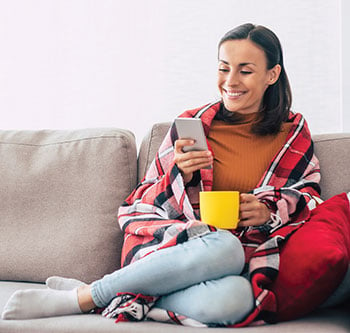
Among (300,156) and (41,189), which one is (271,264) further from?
(41,189)

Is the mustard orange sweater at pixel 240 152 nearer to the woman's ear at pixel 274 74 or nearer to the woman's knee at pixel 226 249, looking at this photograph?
the woman's ear at pixel 274 74

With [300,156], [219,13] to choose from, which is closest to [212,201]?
[300,156]

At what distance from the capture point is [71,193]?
1.84m

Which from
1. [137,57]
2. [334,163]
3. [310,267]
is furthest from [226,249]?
[137,57]

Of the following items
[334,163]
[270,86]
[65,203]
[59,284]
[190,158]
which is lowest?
[59,284]

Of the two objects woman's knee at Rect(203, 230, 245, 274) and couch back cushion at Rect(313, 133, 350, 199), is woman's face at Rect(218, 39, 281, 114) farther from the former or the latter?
woman's knee at Rect(203, 230, 245, 274)

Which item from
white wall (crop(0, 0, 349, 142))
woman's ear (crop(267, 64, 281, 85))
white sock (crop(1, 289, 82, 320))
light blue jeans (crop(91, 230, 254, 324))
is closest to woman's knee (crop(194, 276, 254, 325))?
light blue jeans (crop(91, 230, 254, 324))

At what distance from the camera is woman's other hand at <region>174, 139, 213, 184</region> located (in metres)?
1.47

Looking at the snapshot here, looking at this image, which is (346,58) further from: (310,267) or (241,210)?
(310,267)

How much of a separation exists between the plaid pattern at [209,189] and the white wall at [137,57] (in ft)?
1.61

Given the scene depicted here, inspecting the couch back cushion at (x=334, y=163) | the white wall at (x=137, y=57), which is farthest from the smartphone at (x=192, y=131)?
the white wall at (x=137, y=57)

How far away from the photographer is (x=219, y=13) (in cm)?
233

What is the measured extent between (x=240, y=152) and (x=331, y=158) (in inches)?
11.6

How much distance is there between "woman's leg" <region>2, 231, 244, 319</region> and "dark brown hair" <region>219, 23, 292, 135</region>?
0.58 metres
